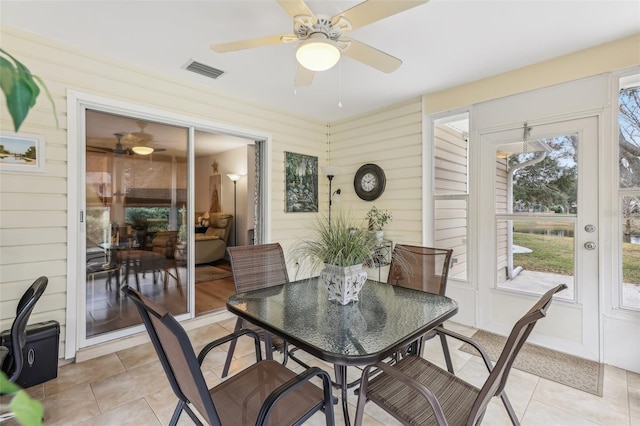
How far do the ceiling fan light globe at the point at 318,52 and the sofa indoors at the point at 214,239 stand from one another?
14.8ft

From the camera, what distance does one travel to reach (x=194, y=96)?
338 centimetres

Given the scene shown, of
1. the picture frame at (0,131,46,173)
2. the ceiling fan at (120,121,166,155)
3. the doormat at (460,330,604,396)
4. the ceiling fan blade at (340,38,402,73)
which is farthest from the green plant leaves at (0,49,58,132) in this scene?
the doormat at (460,330,604,396)

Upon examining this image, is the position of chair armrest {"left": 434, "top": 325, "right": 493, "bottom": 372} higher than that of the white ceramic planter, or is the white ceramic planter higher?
the white ceramic planter

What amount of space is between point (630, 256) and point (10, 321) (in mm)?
5045

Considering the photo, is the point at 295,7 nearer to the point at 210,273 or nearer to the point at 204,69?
the point at 204,69

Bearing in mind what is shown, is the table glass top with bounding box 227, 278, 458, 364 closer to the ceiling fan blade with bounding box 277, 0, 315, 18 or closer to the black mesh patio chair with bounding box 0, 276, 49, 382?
the black mesh patio chair with bounding box 0, 276, 49, 382

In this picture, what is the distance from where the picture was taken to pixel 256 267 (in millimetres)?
2498

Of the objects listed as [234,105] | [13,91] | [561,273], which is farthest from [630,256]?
[234,105]

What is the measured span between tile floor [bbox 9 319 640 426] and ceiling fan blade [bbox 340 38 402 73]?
2397 millimetres

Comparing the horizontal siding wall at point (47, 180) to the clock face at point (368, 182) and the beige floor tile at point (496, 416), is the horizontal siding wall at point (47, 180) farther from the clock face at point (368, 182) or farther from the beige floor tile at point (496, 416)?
the beige floor tile at point (496, 416)

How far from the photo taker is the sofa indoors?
5695 mm

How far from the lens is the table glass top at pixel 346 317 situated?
4.56 ft

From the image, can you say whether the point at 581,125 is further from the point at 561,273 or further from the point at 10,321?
the point at 10,321

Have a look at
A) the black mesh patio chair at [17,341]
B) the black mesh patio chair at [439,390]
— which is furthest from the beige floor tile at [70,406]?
the black mesh patio chair at [439,390]
